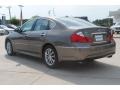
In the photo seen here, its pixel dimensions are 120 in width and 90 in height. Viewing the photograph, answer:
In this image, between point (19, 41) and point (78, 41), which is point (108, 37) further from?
point (19, 41)

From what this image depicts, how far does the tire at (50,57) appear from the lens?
7684mm

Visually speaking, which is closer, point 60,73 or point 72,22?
point 60,73

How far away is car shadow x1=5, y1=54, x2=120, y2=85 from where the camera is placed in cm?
638

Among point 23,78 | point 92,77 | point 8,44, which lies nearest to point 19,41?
point 8,44

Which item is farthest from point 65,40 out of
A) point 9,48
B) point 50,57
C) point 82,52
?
point 9,48

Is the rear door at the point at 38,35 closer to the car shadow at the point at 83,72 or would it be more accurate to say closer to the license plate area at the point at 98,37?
the car shadow at the point at 83,72

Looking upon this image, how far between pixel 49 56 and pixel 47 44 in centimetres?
36

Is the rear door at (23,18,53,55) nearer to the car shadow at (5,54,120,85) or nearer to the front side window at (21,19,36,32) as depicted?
the front side window at (21,19,36,32)

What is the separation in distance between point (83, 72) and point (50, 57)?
45.1 inches

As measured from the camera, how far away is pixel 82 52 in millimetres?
7027

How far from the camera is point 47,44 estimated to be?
7.98m

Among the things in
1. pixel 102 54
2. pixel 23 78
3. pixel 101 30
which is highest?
pixel 101 30

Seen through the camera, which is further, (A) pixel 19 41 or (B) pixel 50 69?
(A) pixel 19 41

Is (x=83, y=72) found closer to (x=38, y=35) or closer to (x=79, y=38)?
(x=79, y=38)
